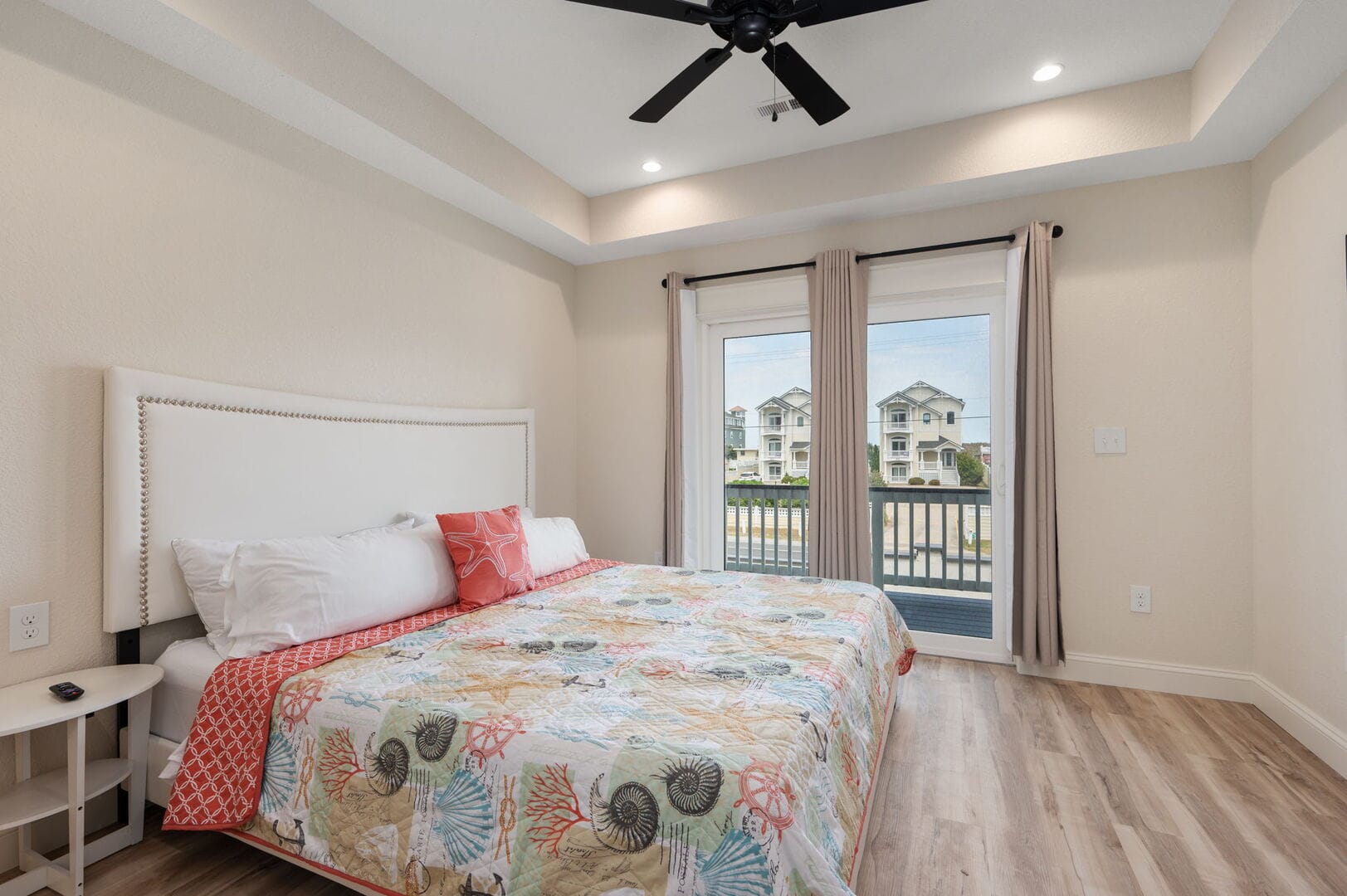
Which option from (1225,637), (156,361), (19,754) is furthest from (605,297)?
(1225,637)

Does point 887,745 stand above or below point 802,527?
below

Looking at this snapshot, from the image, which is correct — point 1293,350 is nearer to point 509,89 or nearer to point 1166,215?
point 1166,215

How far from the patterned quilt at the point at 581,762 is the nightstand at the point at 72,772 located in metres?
0.23

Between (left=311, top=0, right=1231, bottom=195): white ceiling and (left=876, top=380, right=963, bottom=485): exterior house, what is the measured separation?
140 cm

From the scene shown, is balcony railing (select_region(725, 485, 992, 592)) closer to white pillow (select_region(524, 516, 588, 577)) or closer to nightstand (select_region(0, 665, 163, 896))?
white pillow (select_region(524, 516, 588, 577))

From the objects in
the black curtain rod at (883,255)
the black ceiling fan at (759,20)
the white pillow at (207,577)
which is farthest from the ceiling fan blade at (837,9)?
the white pillow at (207,577)

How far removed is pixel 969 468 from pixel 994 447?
0.17 metres

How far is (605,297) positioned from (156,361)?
261 centimetres

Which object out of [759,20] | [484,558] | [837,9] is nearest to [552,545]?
[484,558]

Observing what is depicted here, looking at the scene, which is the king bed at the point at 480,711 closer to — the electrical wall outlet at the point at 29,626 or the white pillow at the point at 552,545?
the electrical wall outlet at the point at 29,626

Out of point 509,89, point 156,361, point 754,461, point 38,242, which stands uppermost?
point 509,89

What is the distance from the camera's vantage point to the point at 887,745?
239cm

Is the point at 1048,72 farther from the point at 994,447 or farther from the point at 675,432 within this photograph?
the point at 675,432

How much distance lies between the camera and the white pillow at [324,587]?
1.85m
